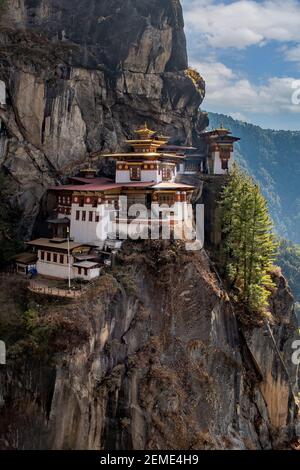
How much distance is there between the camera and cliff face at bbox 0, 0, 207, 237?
142 feet

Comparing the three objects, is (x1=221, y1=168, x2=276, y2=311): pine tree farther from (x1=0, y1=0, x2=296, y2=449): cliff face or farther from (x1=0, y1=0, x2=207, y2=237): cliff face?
(x1=0, y1=0, x2=207, y2=237): cliff face

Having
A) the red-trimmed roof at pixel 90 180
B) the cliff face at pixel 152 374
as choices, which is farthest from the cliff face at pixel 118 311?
the red-trimmed roof at pixel 90 180

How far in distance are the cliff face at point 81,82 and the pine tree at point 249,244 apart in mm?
15794

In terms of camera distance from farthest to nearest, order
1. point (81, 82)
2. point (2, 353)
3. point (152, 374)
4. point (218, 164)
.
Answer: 1. point (218, 164)
2. point (81, 82)
3. point (152, 374)
4. point (2, 353)

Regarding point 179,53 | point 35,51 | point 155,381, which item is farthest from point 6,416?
point 179,53

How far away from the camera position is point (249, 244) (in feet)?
136

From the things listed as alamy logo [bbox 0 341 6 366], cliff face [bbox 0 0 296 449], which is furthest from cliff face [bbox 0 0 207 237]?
alamy logo [bbox 0 341 6 366]

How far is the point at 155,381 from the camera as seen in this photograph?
32.5m

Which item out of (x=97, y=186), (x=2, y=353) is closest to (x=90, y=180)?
(x=97, y=186)

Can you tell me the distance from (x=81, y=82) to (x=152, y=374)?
98.4 feet

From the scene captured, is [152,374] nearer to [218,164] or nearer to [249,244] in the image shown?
[249,244]

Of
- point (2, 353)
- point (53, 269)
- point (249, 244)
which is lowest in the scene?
point (2, 353)

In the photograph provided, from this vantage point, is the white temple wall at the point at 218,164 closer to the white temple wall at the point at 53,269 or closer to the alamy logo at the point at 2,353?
the white temple wall at the point at 53,269

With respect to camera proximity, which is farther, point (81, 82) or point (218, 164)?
point (218, 164)
